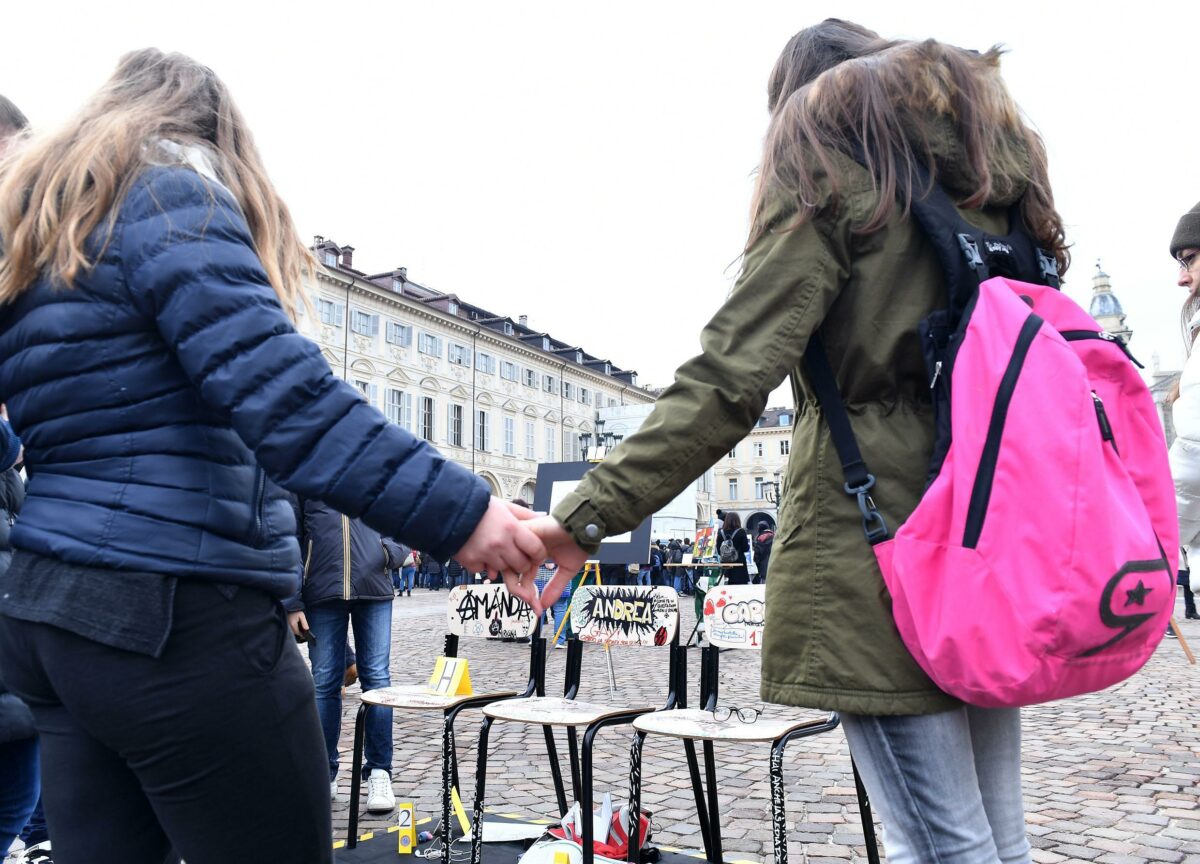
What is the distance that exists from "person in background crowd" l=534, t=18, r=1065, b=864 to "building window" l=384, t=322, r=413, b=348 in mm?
40185

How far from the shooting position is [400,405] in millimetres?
41281

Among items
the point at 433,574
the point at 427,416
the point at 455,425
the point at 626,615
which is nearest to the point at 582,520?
the point at 626,615

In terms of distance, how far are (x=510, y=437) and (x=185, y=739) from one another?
156 ft

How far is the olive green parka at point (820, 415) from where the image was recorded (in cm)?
155

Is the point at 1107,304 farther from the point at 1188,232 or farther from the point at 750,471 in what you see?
the point at 1188,232

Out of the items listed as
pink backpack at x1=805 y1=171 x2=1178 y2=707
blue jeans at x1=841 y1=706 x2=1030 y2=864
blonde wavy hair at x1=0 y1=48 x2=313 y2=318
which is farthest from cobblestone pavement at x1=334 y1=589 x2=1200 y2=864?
blonde wavy hair at x1=0 y1=48 x2=313 y2=318

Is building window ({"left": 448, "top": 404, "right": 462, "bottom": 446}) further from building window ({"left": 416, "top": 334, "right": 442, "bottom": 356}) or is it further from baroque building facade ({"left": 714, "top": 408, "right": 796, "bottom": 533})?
baroque building facade ({"left": 714, "top": 408, "right": 796, "bottom": 533})

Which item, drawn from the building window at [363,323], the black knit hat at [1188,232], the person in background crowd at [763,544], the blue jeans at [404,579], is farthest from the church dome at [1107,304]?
the black knit hat at [1188,232]

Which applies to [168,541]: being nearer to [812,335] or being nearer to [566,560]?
[566,560]

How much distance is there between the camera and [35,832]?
3.55m

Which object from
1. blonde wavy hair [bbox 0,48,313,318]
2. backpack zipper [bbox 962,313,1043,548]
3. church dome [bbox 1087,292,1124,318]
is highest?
church dome [bbox 1087,292,1124,318]

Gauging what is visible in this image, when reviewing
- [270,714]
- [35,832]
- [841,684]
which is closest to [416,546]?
[270,714]

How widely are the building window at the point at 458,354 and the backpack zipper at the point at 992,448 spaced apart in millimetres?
44078

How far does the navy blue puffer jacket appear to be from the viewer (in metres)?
1.36
